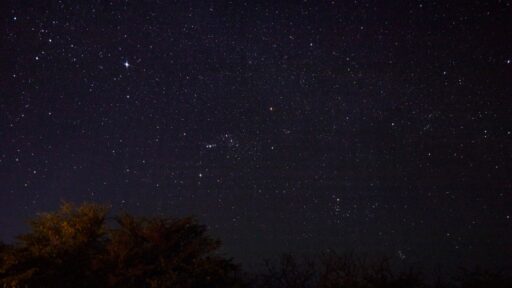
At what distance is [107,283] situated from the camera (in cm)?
1372

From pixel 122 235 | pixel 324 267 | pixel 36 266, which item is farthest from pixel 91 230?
pixel 324 267

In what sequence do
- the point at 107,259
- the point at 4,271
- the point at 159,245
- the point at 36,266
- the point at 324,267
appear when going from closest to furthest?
the point at 4,271 < the point at 36,266 < the point at 107,259 < the point at 159,245 < the point at 324,267

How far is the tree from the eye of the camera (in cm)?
1323

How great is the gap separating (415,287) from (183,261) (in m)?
6.47

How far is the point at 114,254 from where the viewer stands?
1416cm

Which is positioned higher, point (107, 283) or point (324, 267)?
point (324, 267)

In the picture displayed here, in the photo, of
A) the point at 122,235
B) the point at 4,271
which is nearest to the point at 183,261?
the point at 122,235

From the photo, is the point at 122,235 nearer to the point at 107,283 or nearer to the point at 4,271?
the point at 107,283

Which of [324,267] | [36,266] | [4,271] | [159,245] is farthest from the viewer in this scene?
[324,267]

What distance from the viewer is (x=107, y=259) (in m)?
14.1

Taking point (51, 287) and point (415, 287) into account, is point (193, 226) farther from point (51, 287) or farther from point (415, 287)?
point (415, 287)

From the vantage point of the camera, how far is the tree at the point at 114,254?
43.4 ft

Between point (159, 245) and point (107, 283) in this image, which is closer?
point (107, 283)

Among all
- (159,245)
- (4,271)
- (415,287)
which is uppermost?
(159,245)
